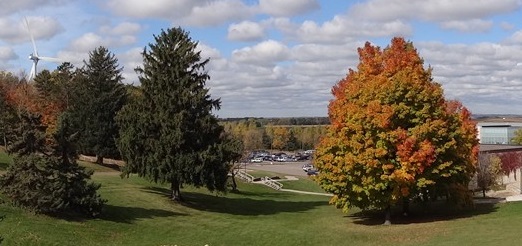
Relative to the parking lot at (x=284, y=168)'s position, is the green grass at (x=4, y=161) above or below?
above

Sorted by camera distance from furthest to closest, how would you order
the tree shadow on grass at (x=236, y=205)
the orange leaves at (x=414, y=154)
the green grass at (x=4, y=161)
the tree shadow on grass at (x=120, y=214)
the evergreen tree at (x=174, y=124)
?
the green grass at (x=4, y=161) < the tree shadow on grass at (x=236, y=205) < the evergreen tree at (x=174, y=124) < the orange leaves at (x=414, y=154) < the tree shadow on grass at (x=120, y=214)

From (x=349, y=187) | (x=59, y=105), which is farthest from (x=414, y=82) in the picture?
(x=59, y=105)

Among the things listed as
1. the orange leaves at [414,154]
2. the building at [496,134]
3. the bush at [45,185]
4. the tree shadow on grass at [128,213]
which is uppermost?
the building at [496,134]

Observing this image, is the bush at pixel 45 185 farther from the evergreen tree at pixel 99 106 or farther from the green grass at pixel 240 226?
the evergreen tree at pixel 99 106

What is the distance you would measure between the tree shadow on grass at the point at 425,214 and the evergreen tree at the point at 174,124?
9.97 m

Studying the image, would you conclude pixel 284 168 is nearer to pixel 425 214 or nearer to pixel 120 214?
pixel 425 214

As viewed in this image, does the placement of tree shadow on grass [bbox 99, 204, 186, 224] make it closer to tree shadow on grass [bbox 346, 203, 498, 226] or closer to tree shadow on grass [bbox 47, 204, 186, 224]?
tree shadow on grass [bbox 47, 204, 186, 224]

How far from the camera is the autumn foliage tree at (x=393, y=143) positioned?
1218 inches

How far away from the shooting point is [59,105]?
7006cm

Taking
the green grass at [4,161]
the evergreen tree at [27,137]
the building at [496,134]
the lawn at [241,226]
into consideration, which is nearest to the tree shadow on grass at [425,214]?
the lawn at [241,226]

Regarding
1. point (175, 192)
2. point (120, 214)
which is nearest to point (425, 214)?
point (175, 192)

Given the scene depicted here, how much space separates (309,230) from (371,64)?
35.2ft

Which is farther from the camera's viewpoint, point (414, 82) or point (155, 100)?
point (155, 100)

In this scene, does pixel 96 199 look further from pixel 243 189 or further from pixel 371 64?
pixel 243 189
